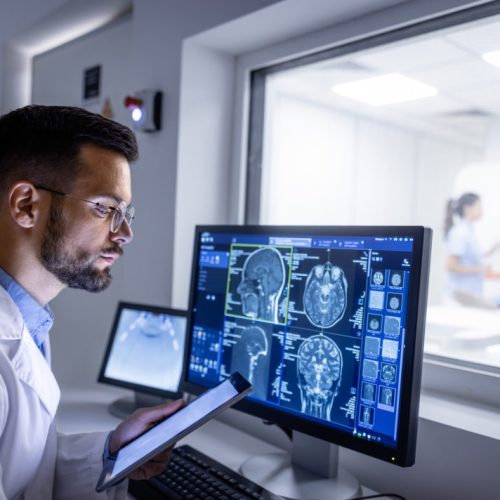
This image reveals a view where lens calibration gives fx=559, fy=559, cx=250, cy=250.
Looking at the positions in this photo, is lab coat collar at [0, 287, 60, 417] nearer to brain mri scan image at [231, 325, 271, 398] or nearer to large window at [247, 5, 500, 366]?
brain mri scan image at [231, 325, 271, 398]

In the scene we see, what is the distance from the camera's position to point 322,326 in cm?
105

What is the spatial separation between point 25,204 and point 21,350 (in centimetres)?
26

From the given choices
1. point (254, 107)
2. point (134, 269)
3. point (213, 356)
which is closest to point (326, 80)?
point (254, 107)

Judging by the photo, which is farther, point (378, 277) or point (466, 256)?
point (466, 256)

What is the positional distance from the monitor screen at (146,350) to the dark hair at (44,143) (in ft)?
1.97

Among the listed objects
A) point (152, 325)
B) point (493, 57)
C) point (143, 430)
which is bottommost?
point (143, 430)

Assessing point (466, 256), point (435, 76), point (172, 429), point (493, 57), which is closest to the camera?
point (172, 429)

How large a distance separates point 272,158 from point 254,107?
17cm

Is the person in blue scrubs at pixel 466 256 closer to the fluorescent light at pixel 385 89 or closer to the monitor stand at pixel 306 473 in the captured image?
the fluorescent light at pixel 385 89

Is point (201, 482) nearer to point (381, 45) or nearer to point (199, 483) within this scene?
point (199, 483)

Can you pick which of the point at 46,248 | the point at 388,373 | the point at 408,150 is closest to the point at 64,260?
the point at 46,248

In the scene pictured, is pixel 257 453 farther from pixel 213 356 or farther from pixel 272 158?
pixel 272 158

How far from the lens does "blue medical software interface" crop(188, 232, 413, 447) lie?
96cm

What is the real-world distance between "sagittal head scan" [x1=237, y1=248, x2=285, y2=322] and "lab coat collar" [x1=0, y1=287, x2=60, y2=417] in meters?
0.42
